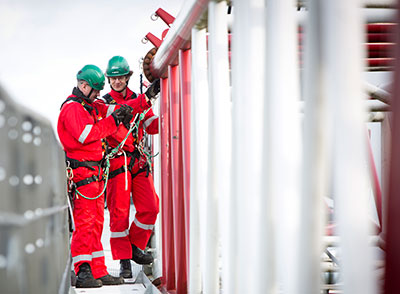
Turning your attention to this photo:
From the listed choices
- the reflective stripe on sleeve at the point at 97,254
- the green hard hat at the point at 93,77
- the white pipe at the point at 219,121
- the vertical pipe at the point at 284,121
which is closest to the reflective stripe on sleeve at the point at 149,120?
the green hard hat at the point at 93,77

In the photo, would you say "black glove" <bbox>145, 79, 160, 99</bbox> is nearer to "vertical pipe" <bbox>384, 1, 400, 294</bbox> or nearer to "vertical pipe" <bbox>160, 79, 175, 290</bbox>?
"vertical pipe" <bbox>160, 79, 175, 290</bbox>

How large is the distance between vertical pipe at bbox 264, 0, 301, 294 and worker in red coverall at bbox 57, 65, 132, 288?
275 centimetres

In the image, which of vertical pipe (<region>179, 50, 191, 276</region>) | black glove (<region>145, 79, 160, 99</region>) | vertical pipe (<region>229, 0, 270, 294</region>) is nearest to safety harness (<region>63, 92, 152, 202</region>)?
black glove (<region>145, 79, 160, 99</region>)

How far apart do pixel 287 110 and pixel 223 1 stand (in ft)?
2.24

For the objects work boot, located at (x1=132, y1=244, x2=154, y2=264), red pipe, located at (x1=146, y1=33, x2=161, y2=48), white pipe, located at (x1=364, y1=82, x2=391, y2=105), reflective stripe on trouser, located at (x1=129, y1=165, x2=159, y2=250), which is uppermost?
red pipe, located at (x1=146, y1=33, x2=161, y2=48)

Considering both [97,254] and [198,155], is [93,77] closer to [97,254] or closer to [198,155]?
[97,254]

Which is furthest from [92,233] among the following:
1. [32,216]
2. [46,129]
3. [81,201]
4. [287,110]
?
[287,110]

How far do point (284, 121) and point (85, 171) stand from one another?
2.89m

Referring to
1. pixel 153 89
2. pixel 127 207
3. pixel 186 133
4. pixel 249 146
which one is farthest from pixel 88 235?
pixel 249 146

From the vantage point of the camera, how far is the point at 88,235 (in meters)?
3.78

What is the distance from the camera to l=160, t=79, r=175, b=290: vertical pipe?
2.88 metres

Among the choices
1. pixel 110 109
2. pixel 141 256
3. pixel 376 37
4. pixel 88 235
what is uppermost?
pixel 376 37

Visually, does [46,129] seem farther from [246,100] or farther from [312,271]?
[312,271]

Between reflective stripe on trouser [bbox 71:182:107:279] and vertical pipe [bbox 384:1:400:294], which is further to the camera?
reflective stripe on trouser [bbox 71:182:107:279]
